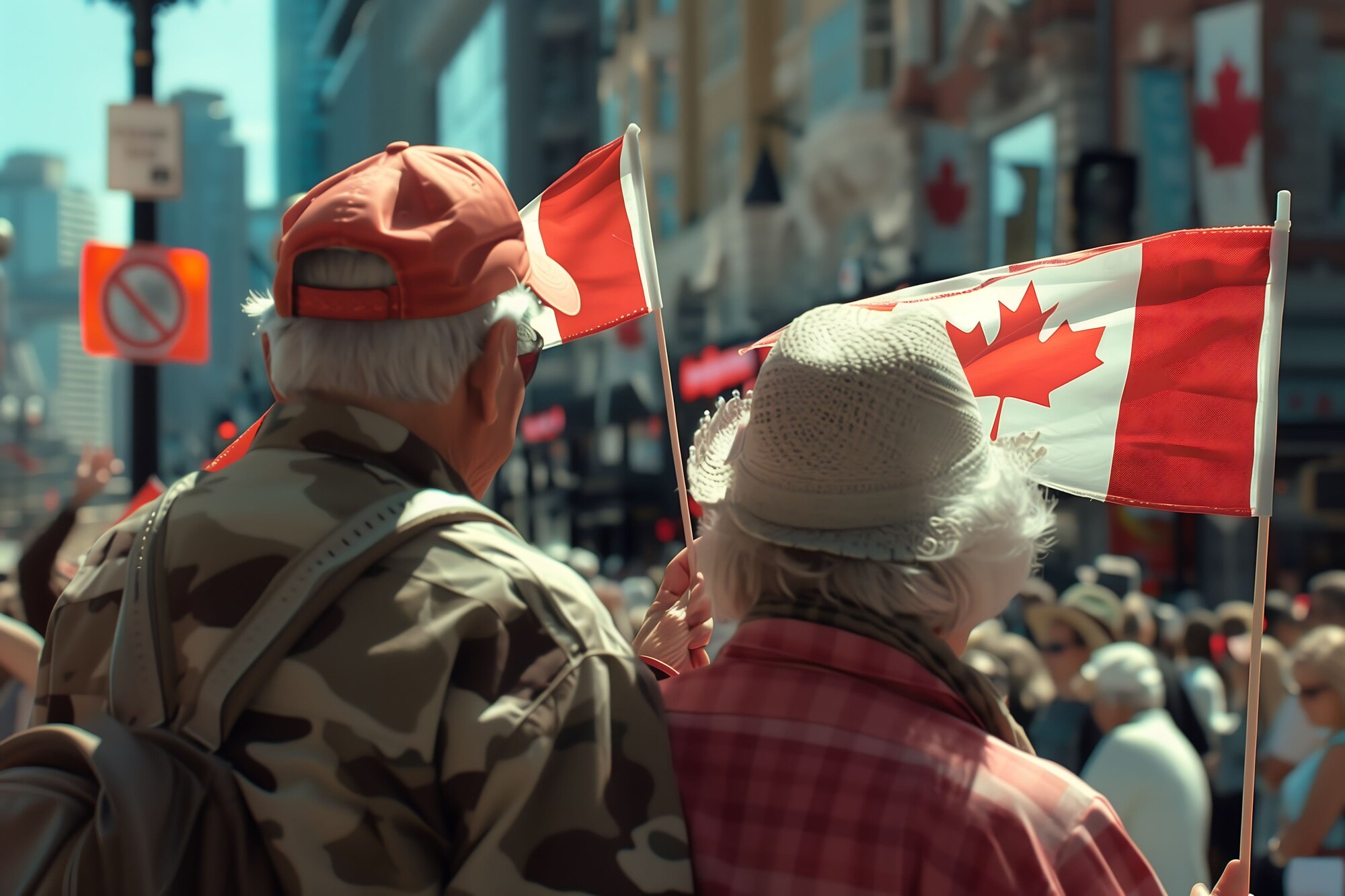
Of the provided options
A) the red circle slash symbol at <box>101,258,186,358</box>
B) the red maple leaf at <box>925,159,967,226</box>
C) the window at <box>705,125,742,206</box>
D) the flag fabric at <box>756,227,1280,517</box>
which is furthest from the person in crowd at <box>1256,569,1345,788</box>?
the window at <box>705,125,742,206</box>

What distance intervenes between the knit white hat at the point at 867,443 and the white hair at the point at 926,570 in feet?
0.08

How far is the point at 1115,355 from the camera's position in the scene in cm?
316

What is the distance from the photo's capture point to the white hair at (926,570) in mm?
1869

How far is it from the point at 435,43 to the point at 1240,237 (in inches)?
2773

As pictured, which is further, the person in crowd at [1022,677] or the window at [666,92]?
the window at [666,92]

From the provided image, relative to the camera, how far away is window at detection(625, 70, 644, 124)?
3925 cm

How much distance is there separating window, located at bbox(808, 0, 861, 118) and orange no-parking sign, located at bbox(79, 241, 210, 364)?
59.6ft

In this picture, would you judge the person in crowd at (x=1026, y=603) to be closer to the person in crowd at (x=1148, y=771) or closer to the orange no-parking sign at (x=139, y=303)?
the person in crowd at (x=1148, y=771)

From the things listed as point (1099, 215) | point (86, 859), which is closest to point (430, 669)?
point (86, 859)

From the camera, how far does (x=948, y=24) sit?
81.0 feet

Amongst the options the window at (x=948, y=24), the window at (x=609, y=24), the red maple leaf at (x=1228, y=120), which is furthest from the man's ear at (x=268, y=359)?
the window at (x=609, y=24)

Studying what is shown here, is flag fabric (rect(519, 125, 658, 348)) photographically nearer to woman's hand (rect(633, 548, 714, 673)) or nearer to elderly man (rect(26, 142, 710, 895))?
woman's hand (rect(633, 548, 714, 673))

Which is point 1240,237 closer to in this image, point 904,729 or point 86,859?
point 904,729

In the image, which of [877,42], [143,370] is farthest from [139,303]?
[877,42]
